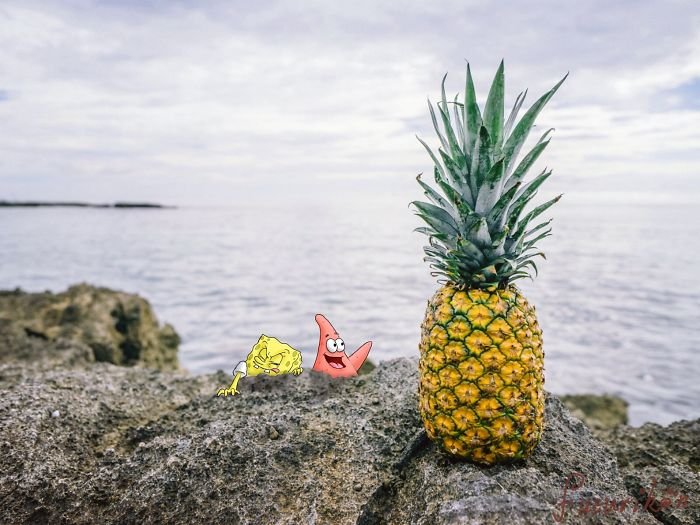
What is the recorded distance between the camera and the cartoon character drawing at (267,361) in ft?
13.8

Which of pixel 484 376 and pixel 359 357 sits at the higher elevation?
pixel 484 376

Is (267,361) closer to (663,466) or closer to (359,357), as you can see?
(359,357)

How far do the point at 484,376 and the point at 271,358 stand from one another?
1847 millimetres

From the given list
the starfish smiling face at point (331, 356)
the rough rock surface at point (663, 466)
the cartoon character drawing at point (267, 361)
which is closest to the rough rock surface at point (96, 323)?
the cartoon character drawing at point (267, 361)

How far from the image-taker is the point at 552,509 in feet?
9.16

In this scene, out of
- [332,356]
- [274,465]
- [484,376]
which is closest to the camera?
[484,376]

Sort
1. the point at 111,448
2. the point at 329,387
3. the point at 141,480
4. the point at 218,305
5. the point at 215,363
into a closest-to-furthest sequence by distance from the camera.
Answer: the point at 141,480 → the point at 111,448 → the point at 329,387 → the point at 215,363 → the point at 218,305

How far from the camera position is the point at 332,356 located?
4.43 m

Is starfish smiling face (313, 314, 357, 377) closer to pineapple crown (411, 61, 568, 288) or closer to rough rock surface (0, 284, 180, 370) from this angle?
pineapple crown (411, 61, 568, 288)

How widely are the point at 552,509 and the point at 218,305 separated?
14731 millimetres

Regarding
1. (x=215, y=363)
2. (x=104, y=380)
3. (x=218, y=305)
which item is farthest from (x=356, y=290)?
(x=104, y=380)

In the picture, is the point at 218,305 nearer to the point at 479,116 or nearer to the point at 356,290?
the point at 356,290

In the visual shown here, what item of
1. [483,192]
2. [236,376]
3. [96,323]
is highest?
[483,192]

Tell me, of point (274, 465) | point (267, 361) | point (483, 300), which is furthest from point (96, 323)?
point (483, 300)
